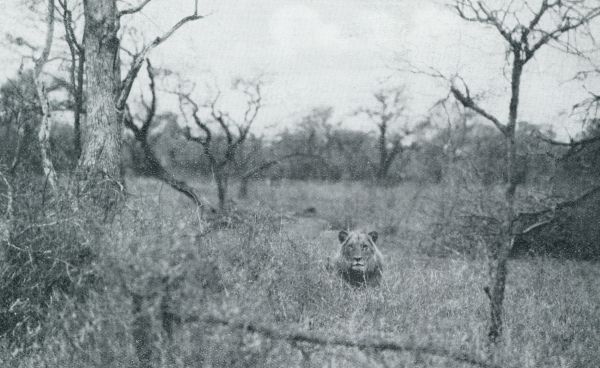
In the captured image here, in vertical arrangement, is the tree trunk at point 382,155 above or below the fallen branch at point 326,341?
above

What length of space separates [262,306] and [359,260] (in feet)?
8.62

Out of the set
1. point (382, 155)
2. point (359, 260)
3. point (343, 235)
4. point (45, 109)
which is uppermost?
point (382, 155)

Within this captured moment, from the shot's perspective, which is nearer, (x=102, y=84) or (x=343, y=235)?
(x=102, y=84)

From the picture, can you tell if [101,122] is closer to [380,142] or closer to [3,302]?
[3,302]

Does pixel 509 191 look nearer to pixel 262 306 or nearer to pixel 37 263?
pixel 262 306

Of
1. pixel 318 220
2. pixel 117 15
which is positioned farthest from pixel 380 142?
pixel 117 15

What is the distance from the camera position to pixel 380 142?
158 feet

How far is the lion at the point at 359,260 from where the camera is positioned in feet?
25.2

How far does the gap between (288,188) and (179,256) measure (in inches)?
1148

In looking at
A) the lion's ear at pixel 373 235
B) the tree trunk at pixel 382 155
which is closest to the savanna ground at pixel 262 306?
the lion's ear at pixel 373 235

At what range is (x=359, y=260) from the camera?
302 inches

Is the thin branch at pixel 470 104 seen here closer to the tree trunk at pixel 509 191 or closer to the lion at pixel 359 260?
the tree trunk at pixel 509 191

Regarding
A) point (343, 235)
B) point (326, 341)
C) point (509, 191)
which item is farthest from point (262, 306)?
point (343, 235)

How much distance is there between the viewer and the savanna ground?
3.97 m
